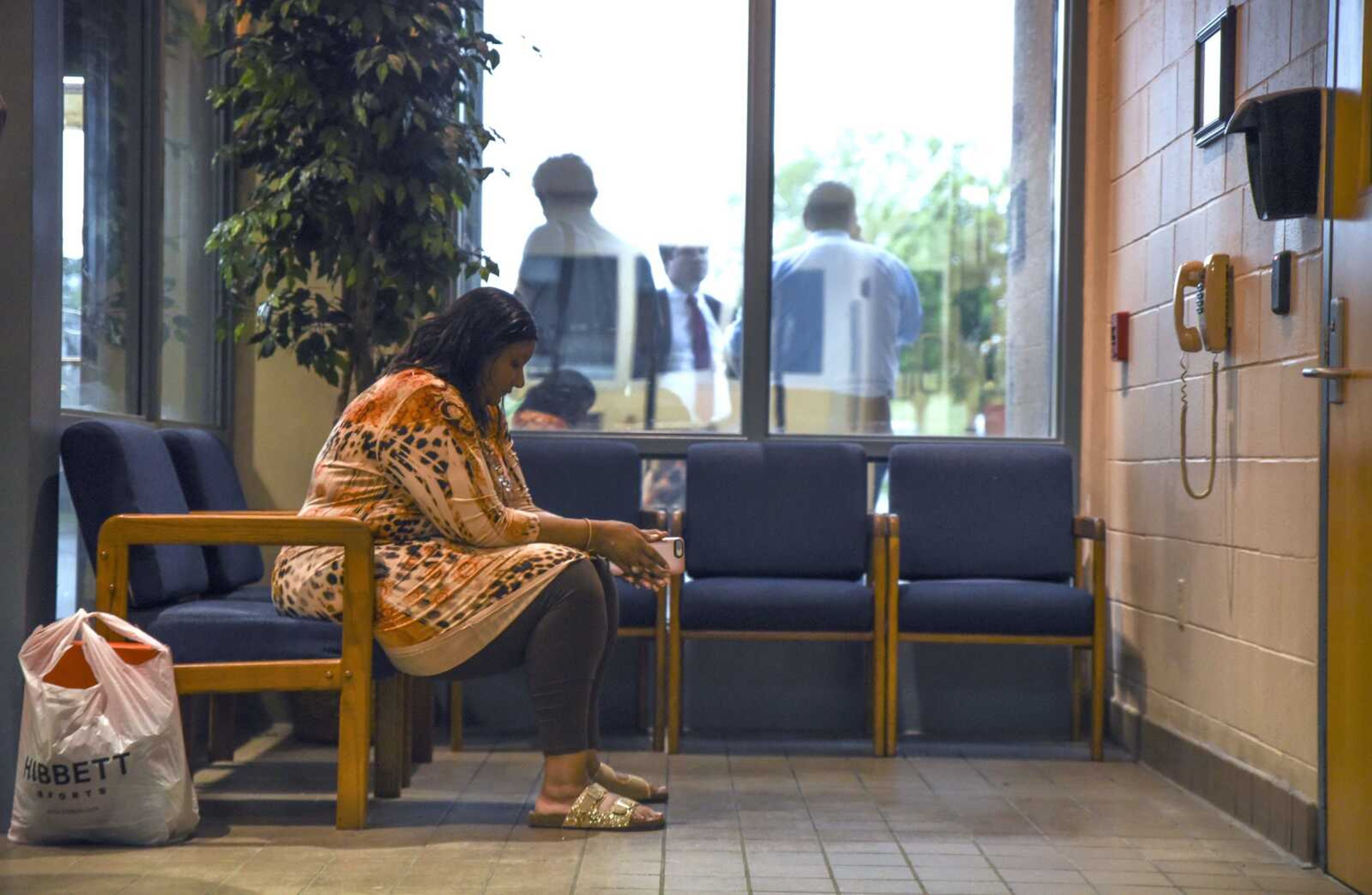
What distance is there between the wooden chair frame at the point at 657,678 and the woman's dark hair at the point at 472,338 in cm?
120

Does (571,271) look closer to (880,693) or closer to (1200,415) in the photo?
(880,693)

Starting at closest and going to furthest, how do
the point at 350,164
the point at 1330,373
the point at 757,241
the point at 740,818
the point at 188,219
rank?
the point at 1330,373 → the point at 740,818 → the point at 350,164 → the point at 188,219 → the point at 757,241

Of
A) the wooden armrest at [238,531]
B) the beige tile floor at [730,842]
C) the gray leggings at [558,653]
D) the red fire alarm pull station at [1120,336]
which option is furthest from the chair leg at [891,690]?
the wooden armrest at [238,531]

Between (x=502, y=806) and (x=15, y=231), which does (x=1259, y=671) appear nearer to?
(x=502, y=806)

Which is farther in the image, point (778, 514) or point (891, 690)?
point (778, 514)

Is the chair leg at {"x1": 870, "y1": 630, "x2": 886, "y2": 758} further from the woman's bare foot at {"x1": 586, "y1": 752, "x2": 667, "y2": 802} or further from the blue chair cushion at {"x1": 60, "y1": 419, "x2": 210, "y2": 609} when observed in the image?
the blue chair cushion at {"x1": 60, "y1": 419, "x2": 210, "y2": 609}

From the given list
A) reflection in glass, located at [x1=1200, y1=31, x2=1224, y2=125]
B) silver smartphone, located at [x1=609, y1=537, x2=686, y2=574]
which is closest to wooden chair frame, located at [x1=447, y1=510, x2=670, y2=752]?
silver smartphone, located at [x1=609, y1=537, x2=686, y2=574]

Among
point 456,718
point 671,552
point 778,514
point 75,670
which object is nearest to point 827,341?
point 778,514

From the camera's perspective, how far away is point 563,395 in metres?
5.57

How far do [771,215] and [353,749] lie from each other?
104 inches

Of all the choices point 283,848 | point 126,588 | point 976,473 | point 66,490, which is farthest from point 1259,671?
point 66,490

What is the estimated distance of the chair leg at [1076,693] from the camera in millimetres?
5012

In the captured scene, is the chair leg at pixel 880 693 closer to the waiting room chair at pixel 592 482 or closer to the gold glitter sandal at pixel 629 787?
the waiting room chair at pixel 592 482

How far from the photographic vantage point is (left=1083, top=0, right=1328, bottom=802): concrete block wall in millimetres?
3574
